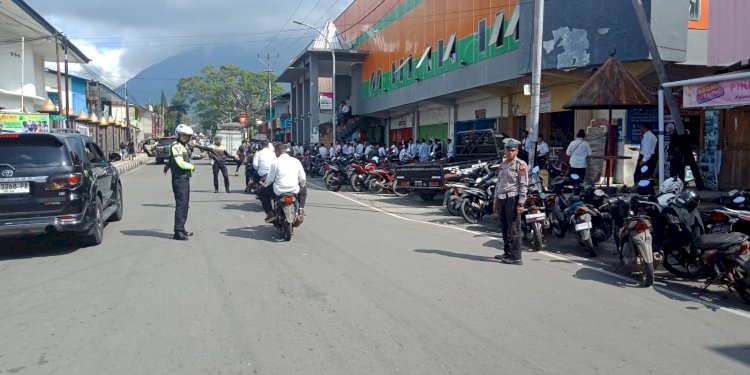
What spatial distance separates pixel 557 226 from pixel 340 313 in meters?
5.71

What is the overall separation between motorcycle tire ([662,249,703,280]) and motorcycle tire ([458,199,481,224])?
5206 millimetres

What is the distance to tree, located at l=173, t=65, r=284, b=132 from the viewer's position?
91938 millimetres

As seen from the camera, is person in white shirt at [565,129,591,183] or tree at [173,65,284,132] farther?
tree at [173,65,284,132]

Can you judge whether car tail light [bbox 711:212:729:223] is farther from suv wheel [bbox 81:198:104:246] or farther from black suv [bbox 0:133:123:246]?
suv wheel [bbox 81:198:104:246]

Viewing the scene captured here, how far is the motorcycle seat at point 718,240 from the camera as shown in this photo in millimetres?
6463

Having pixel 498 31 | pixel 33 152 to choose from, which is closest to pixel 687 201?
pixel 33 152

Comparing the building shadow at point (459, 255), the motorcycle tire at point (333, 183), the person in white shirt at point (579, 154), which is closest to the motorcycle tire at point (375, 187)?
the motorcycle tire at point (333, 183)

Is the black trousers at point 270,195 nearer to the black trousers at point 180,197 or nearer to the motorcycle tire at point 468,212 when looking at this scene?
the black trousers at point 180,197

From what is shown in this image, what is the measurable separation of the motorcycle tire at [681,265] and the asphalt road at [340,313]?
15.3 inches

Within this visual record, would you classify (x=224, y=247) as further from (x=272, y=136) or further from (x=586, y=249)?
(x=272, y=136)

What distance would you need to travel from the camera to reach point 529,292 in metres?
6.71

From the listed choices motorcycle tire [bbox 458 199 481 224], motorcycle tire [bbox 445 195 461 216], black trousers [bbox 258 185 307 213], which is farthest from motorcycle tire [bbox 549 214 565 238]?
black trousers [bbox 258 185 307 213]

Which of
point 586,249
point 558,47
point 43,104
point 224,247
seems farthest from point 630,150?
point 43,104

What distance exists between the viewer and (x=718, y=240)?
659 centimetres
